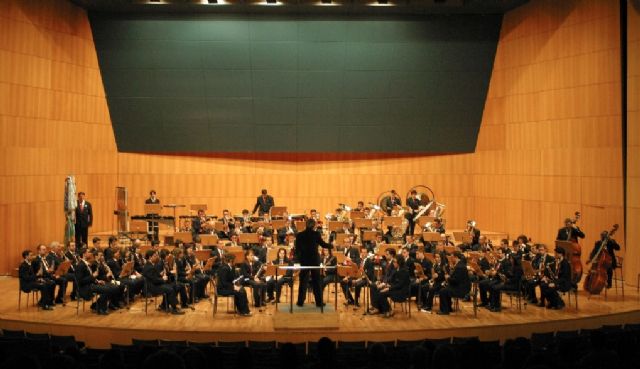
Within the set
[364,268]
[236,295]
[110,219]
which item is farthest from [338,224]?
[110,219]

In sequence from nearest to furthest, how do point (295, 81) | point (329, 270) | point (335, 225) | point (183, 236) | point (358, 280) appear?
point (358, 280)
point (329, 270)
point (183, 236)
point (335, 225)
point (295, 81)

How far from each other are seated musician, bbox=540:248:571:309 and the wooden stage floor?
0.26 m

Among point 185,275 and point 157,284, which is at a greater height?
point 185,275

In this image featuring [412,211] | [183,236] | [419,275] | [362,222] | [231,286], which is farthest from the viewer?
[412,211]

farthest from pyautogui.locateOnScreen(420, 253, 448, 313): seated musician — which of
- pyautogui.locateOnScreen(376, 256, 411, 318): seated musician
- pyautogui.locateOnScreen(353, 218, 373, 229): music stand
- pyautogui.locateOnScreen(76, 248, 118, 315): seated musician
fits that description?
pyautogui.locateOnScreen(76, 248, 118, 315): seated musician

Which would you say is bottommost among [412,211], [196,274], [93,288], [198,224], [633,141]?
[93,288]

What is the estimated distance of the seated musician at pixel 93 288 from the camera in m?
12.4

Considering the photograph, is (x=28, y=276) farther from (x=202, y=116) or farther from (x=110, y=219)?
(x=202, y=116)

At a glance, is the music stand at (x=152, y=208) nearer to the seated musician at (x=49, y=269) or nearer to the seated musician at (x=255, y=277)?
the seated musician at (x=49, y=269)

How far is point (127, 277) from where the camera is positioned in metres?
13.0

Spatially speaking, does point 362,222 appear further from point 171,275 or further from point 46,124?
point 46,124

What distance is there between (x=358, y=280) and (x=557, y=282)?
3.80 meters

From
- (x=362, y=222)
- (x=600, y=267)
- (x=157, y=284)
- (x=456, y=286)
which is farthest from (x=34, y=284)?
(x=600, y=267)

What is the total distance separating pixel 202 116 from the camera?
21.3 meters
